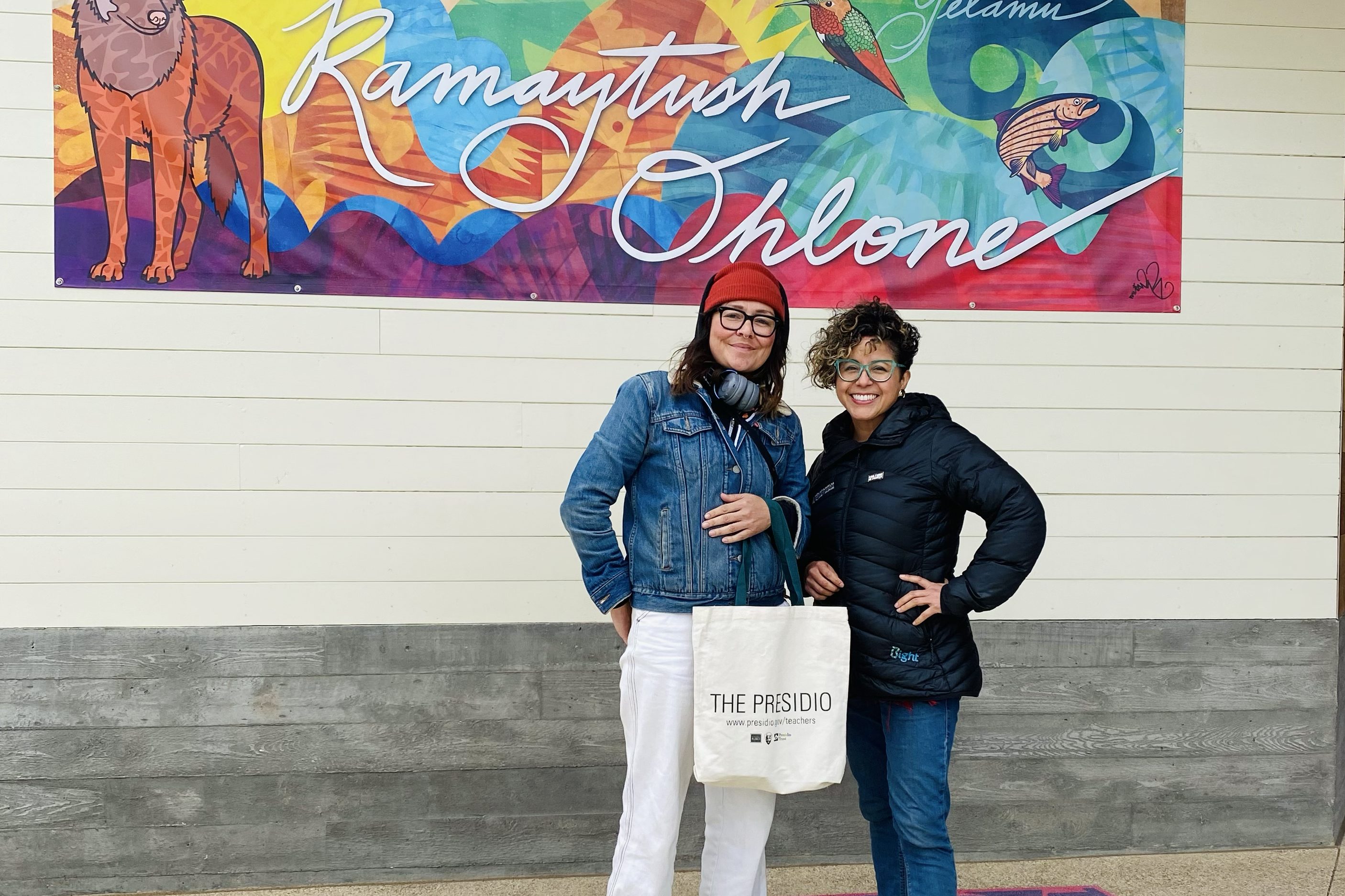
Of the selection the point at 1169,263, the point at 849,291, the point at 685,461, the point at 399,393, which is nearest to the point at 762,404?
the point at 685,461

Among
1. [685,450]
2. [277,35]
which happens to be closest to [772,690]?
[685,450]

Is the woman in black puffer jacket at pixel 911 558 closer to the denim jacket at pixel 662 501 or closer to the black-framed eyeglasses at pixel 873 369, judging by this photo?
the black-framed eyeglasses at pixel 873 369

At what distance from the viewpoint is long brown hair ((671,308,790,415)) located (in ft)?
7.74

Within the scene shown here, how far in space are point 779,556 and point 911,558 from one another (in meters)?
0.29

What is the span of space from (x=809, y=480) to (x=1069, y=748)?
5.04 ft

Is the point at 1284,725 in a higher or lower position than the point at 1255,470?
lower

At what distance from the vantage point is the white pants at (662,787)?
230 centimetres

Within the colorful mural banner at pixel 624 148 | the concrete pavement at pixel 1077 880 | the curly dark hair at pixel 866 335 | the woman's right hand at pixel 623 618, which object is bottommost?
the concrete pavement at pixel 1077 880

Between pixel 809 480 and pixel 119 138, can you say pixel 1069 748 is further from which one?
pixel 119 138

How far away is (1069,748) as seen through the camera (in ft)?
11.3

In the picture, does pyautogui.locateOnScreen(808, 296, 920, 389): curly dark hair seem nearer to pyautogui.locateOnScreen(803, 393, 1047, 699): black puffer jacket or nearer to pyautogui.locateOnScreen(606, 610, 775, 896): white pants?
pyautogui.locateOnScreen(803, 393, 1047, 699): black puffer jacket

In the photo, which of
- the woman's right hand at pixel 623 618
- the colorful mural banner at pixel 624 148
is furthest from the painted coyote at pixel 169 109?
the woman's right hand at pixel 623 618

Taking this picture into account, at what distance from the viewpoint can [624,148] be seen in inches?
129
